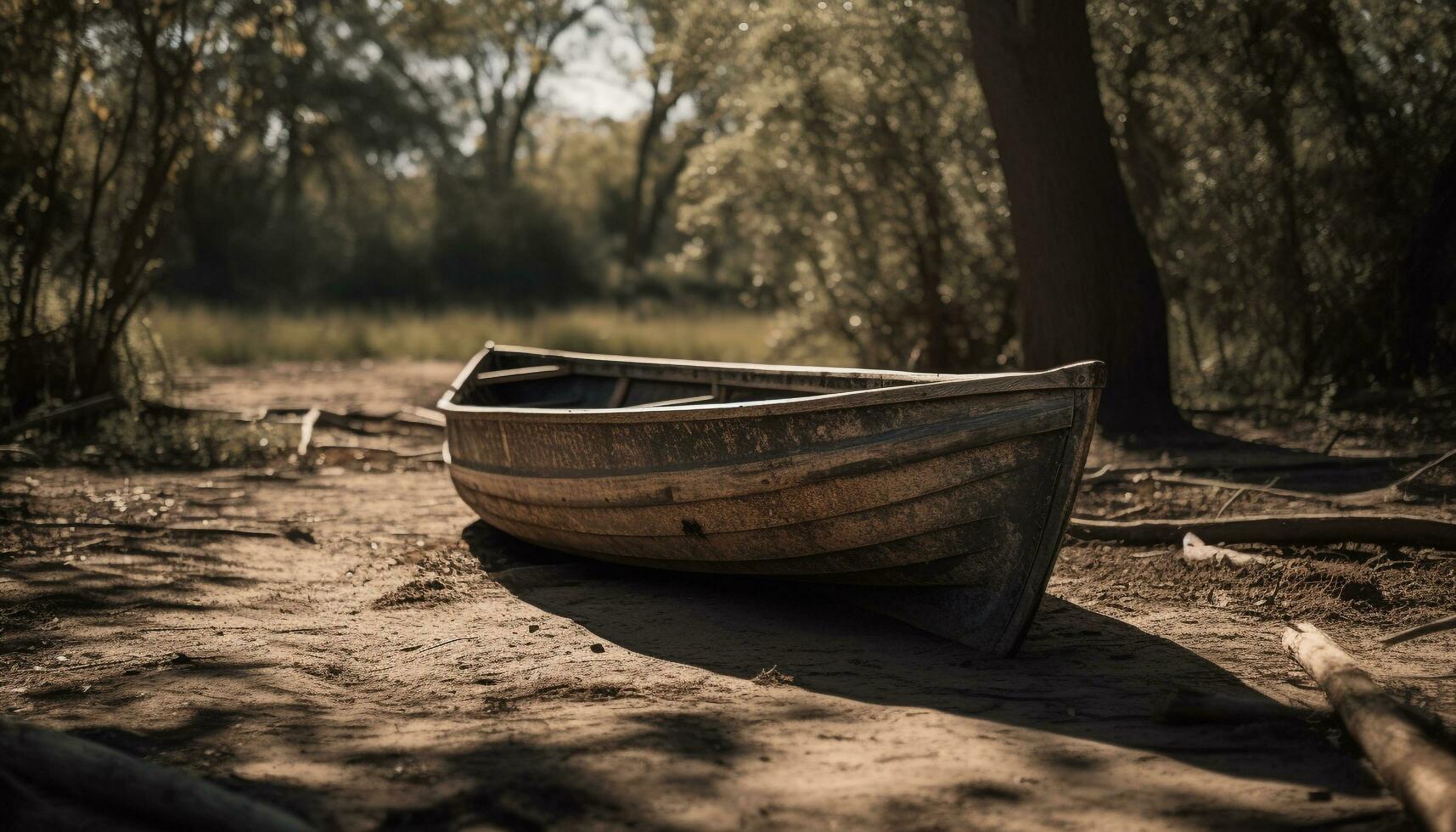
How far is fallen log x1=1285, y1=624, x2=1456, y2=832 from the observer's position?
8.95 ft

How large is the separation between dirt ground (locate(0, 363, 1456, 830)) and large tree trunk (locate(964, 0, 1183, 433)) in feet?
6.87

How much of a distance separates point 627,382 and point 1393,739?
18.7ft

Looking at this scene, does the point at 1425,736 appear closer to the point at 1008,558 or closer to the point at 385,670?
the point at 1008,558

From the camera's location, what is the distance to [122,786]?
9.86ft

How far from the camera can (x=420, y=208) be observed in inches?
1490

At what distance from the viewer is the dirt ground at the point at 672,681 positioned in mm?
3238

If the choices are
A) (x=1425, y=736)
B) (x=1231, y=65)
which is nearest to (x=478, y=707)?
(x=1425, y=736)

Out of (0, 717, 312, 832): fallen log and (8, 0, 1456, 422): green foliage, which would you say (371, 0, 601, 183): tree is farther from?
(0, 717, 312, 832): fallen log

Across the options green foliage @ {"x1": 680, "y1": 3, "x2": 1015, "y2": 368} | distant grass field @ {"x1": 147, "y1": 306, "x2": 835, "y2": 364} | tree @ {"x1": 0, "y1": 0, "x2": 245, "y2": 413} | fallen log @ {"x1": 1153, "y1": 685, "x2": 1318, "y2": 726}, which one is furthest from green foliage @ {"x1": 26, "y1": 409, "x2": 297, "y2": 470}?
fallen log @ {"x1": 1153, "y1": 685, "x2": 1318, "y2": 726}

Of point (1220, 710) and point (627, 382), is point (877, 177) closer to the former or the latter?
point (627, 382)

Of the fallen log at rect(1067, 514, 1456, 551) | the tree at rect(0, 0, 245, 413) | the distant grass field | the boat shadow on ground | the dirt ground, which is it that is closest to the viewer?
the dirt ground

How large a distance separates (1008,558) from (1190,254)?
8598mm

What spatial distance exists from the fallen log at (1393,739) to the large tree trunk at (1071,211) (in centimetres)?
552

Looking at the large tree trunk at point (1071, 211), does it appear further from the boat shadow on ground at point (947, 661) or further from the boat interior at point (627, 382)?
the boat shadow on ground at point (947, 661)
